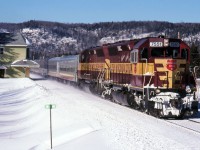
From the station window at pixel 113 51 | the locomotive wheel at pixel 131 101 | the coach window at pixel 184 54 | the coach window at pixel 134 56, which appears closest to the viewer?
the coach window at pixel 184 54

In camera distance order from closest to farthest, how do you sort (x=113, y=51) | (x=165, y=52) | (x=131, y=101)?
(x=165, y=52) < (x=131, y=101) < (x=113, y=51)

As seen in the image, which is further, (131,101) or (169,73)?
(131,101)

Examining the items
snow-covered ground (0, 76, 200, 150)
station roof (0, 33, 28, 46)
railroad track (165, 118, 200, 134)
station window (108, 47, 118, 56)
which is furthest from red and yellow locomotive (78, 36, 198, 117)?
station roof (0, 33, 28, 46)

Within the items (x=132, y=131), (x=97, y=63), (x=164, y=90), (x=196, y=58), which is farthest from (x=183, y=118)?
(x=196, y=58)

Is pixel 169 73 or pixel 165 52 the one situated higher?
pixel 165 52

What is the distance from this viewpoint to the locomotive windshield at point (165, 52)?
67.1ft

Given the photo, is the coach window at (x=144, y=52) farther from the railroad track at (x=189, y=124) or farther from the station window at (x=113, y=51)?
the station window at (x=113, y=51)

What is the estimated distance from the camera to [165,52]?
2048 centimetres

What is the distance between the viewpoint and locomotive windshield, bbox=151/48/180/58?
20438mm

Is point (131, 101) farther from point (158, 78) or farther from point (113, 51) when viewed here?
point (113, 51)

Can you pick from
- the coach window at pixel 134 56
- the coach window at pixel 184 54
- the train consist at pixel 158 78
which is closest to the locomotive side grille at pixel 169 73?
the train consist at pixel 158 78

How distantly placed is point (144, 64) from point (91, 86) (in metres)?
15.0

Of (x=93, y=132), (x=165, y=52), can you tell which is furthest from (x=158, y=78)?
(x=93, y=132)

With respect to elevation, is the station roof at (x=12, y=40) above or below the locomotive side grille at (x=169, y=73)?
above
